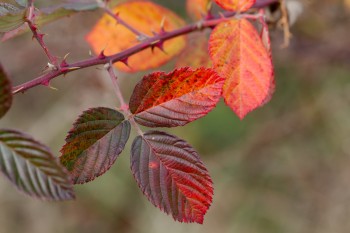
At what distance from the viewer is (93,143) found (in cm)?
97

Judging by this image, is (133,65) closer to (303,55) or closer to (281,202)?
(303,55)

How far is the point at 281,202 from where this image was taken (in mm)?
3750

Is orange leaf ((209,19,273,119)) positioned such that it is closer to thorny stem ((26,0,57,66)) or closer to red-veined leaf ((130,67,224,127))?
red-veined leaf ((130,67,224,127))

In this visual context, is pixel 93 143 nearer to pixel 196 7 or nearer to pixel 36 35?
pixel 36 35

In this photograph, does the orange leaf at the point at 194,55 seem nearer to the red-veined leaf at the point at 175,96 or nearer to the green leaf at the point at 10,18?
the red-veined leaf at the point at 175,96

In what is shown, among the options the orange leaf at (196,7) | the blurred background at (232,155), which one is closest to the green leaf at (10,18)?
the orange leaf at (196,7)

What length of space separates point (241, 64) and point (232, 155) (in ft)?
8.56

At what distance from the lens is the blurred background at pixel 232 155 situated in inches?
126

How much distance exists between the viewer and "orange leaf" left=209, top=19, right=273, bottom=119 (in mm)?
1084

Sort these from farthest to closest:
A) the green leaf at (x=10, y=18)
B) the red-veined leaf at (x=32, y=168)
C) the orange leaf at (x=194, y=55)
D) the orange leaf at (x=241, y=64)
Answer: the orange leaf at (x=194, y=55) → the orange leaf at (x=241, y=64) → the green leaf at (x=10, y=18) → the red-veined leaf at (x=32, y=168)

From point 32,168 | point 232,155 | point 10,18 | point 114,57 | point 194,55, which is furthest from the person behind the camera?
point 232,155

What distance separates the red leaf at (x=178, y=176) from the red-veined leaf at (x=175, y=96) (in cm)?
4

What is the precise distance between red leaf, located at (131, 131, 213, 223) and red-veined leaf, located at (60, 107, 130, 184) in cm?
5

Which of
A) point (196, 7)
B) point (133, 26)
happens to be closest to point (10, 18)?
point (133, 26)
